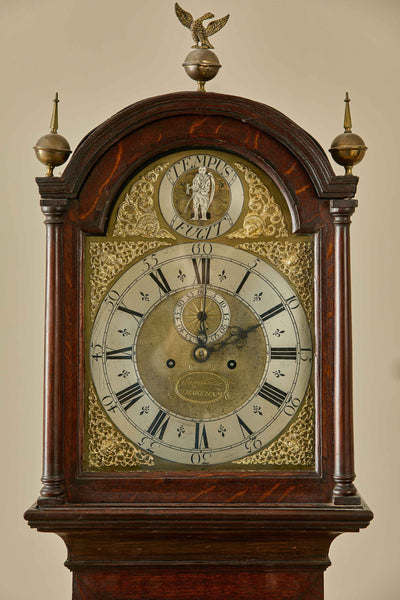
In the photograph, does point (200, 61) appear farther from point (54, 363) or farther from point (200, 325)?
point (54, 363)

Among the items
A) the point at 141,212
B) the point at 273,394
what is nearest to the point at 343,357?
the point at 273,394

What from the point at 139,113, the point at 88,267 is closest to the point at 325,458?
the point at 88,267

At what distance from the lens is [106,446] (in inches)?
85.8

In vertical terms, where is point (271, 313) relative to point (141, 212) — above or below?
below

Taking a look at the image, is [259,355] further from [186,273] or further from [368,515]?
[368,515]

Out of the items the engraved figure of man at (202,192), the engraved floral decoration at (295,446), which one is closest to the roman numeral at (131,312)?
the engraved figure of man at (202,192)

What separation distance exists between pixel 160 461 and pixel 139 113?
31.3 inches

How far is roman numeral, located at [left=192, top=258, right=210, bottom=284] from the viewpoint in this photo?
2188 millimetres

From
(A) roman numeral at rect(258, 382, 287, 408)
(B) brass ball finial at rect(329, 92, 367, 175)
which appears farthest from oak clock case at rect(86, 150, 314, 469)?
(B) brass ball finial at rect(329, 92, 367, 175)

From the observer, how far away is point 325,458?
2.16 metres

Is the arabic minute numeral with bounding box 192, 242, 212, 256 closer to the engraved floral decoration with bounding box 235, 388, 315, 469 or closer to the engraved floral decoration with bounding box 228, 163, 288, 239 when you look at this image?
the engraved floral decoration with bounding box 228, 163, 288, 239

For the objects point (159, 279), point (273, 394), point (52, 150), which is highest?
point (52, 150)

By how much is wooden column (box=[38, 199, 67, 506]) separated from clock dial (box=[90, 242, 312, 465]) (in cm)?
9

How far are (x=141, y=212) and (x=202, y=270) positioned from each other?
0.64 feet
